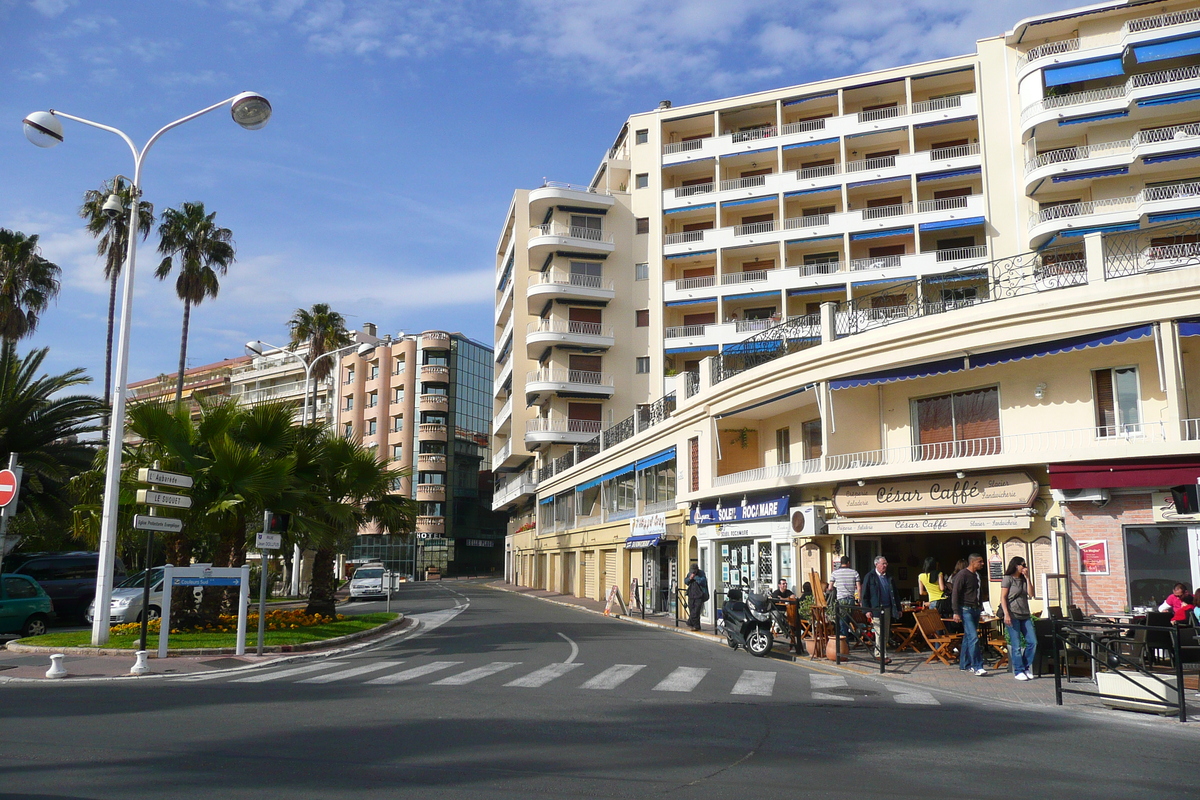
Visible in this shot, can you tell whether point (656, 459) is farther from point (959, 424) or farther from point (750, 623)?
point (750, 623)

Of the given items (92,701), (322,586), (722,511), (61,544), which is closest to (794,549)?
(722,511)

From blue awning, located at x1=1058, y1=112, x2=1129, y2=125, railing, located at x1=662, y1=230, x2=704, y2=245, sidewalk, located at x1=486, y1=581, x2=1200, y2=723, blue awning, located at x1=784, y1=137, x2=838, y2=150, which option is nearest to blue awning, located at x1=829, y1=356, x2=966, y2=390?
sidewalk, located at x1=486, y1=581, x2=1200, y2=723

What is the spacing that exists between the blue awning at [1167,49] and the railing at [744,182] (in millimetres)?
16854

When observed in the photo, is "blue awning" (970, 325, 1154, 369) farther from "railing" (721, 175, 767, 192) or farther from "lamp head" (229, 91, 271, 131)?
"railing" (721, 175, 767, 192)

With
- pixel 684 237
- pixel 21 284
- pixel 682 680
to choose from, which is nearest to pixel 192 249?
pixel 21 284

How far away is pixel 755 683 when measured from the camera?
12.8 metres

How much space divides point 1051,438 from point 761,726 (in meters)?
11.4

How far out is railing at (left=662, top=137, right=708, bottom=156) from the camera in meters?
49.3

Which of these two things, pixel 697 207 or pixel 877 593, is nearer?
pixel 877 593

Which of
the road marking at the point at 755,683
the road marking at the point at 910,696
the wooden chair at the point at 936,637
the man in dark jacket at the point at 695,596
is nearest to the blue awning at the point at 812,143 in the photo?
the man in dark jacket at the point at 695,596

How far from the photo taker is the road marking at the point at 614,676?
12367mm

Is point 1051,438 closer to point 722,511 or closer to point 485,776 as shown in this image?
point 722,511

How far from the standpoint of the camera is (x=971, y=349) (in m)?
18.3

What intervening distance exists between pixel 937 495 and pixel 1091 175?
83.9ft
